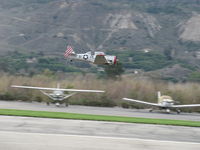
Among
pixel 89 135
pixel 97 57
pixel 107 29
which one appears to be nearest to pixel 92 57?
pixel 97 57

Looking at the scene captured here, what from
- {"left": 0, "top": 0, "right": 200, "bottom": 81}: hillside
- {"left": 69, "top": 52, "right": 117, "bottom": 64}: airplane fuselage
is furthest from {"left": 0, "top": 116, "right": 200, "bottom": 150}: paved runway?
{"left": 0, "top": 0, "right": 200, "bottom": 81}: hillside

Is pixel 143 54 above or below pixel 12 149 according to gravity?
above

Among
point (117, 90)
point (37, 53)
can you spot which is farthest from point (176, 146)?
point (37, 53)

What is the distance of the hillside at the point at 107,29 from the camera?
209 ft

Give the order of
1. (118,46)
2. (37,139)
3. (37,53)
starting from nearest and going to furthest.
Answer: (37,139) < (37,53) < (118,46)

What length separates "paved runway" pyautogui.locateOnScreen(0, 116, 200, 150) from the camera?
11555mm

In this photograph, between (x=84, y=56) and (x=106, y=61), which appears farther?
(x=84, y=56)

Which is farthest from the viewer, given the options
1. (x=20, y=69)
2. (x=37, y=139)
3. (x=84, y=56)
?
(x=20, y=69)

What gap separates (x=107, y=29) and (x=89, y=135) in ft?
222

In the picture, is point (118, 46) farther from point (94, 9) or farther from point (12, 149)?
point (12, 149)

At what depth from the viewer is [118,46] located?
Result: 233 ft

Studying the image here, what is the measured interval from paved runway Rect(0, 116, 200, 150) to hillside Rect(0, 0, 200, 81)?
1492 inches

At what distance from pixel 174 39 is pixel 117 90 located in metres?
48.2

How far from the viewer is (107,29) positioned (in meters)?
81.1
